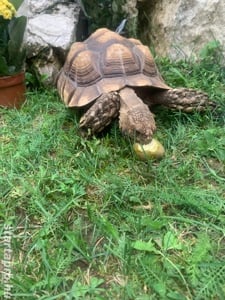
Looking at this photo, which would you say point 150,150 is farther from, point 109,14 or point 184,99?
point 109,14

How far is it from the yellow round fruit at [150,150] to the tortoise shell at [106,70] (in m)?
0.38

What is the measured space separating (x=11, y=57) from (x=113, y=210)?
147 centimetres

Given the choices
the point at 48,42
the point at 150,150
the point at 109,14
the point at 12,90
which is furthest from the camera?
the point at 109,14

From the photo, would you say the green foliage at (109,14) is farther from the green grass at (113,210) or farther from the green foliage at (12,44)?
the green grass at (113,210)

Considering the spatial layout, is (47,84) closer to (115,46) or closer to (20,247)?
(115,46)

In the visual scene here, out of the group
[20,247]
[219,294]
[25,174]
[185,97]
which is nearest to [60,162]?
[25,174]

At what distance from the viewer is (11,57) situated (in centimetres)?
285

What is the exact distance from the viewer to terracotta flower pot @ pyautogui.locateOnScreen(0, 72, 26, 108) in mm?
2757

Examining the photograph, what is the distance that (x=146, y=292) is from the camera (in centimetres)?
142

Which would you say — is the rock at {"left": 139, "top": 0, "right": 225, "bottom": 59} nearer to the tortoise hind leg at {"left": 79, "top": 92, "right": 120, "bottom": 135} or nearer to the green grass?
the green grass

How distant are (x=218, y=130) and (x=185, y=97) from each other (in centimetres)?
25

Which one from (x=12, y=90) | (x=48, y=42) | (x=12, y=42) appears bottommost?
(x=12, y=90)

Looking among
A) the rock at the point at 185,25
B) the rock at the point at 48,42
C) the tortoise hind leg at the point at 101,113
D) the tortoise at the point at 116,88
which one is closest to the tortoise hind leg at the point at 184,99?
the tortoise at the point at 116,88

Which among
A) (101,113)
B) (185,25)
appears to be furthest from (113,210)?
(185,25)
